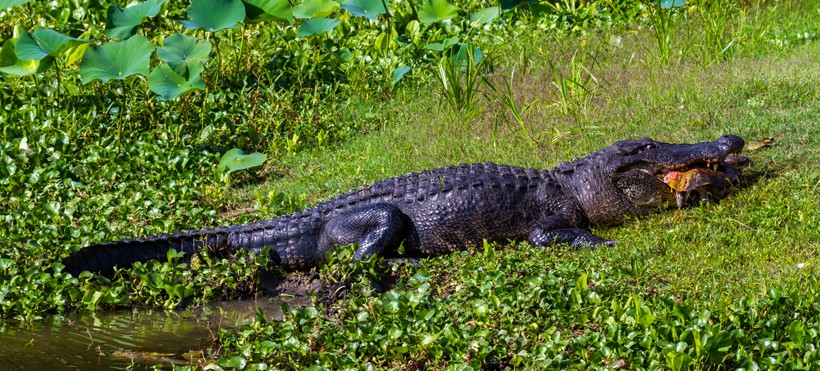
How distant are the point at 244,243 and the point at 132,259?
75 centimetres

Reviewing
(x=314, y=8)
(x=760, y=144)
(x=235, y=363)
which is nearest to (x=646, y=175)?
(x=760, y=144)

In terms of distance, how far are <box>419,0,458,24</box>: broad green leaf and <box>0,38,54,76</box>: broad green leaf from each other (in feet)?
13.6

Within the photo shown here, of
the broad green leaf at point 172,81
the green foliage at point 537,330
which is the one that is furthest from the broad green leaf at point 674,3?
the green foliage at point 537,330

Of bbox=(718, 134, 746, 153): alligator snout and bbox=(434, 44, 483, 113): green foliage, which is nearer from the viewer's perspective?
bbox=(718, 134, 746, 153): alligator snout

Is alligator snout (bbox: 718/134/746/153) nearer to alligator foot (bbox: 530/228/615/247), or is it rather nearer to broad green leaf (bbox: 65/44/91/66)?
alligator foot (bbox: 530/228/615/247)

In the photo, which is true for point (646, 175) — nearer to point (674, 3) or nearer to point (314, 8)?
point (674, 3)

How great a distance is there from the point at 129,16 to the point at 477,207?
184 inches

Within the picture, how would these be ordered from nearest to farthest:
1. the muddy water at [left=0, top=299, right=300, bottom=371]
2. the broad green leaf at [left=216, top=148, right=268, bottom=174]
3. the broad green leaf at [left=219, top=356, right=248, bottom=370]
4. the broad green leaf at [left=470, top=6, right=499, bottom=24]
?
1. the broad green leaf at [left=219, top=356, right=248, bottom=370]
2. the muddy water at [left=0, top=299, right=300, bottom=371]
3. the broad green leaf at [left=216, top=148, right=268, bottom=174]
4. the broad green leaf at [left=470, top=6, right=499, bottom=24]

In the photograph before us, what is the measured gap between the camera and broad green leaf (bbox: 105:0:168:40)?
373 inches

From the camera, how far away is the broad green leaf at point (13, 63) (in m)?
9.02

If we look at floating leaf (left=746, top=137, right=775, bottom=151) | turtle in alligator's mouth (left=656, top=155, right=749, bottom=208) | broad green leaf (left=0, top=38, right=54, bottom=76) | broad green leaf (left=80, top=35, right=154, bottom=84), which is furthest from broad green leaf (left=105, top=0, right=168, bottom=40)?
floating leaf (left=746, top=137, right=775, bottom=151)

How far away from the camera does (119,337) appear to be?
5535 millimetres

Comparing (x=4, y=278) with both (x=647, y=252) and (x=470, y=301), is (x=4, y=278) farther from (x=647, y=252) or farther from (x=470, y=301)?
(x=647, y=252)

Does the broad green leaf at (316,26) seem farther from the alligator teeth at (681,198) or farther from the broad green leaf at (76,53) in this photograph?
the alligator teeth at (681,198)
